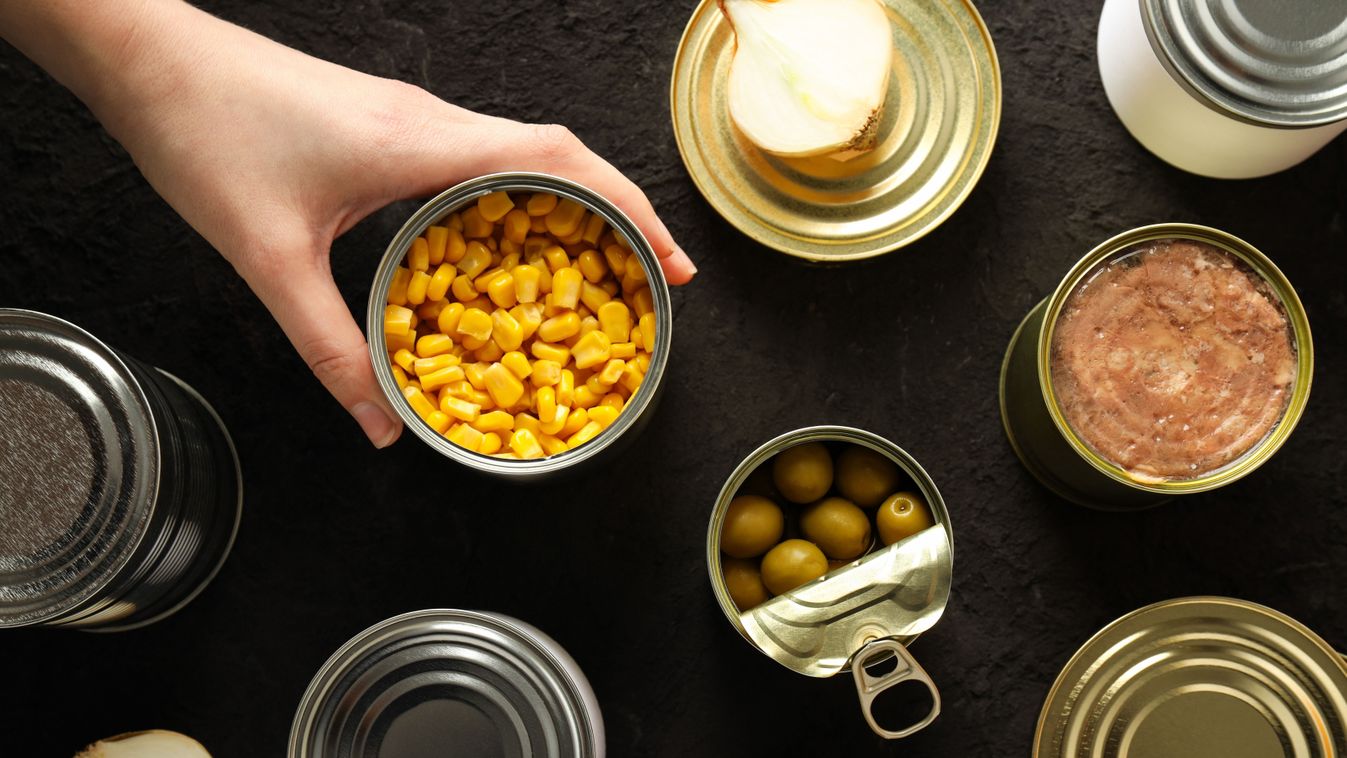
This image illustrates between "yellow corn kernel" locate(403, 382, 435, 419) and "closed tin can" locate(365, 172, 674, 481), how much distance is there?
3 centimetres

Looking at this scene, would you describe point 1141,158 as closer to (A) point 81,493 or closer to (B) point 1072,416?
(B) point 1072,416

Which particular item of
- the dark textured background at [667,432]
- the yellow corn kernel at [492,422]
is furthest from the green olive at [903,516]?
the yellow corn kernel at [492,422]

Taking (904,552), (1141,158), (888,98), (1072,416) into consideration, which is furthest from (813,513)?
(1141,158)

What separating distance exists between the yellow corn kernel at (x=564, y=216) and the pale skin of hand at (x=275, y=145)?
11 cm

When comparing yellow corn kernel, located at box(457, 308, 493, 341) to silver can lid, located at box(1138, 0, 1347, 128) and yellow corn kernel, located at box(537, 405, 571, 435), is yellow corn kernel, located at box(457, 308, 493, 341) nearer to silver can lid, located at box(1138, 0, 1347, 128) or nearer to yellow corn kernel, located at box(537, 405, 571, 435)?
yellow corn kernel, located at box(537, 405, 571, 435)

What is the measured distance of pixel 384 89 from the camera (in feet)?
5.96

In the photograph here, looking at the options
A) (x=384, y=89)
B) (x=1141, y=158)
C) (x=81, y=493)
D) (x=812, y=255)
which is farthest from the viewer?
(x=1141, y=158)

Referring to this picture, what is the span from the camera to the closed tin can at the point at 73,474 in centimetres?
169

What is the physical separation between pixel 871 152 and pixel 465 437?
1033 mm

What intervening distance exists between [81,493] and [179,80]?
2.46 feet

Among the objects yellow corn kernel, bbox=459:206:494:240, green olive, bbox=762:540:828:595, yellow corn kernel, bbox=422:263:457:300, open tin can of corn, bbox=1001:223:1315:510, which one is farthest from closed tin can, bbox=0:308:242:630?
open tin can of corn, bbox=1001:223:1315:510

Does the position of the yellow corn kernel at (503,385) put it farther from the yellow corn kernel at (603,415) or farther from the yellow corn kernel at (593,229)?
the yellow corn kernel at (593,229)

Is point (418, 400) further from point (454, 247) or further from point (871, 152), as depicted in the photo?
point (871, 152)

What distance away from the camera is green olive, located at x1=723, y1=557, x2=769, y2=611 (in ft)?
6.18
